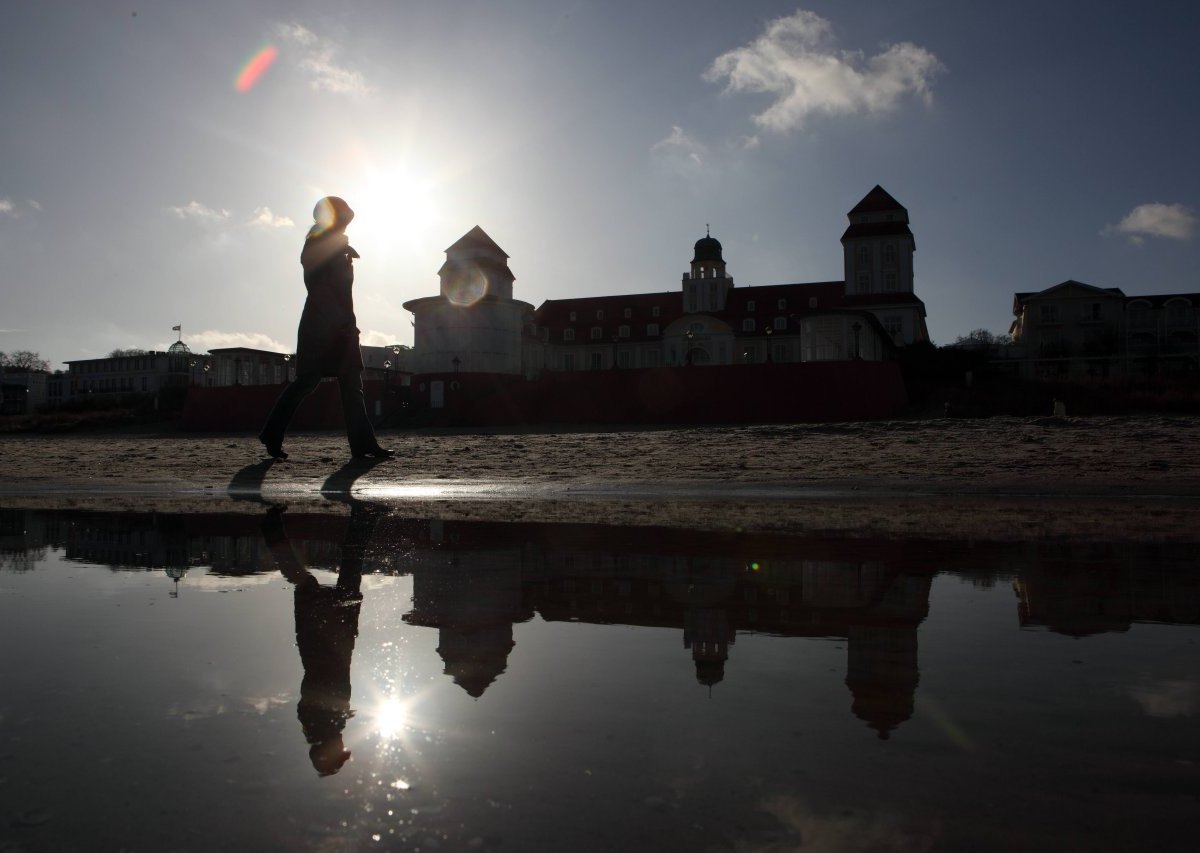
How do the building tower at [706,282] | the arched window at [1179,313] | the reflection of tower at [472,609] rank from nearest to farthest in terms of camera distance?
1. the reflection of tower at [472,609]
2. the arched window at [1179,313]
3. the building tower at [706,282]

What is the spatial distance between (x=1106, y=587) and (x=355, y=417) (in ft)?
60.3

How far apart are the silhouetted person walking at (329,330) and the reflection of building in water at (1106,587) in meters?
17.1

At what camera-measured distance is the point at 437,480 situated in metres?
17.3

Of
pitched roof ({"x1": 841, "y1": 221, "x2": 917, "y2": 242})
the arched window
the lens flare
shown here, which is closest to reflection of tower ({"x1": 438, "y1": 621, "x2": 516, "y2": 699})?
the lens flare

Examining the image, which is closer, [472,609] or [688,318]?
[472,609]

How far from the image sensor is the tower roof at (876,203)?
65125 mm

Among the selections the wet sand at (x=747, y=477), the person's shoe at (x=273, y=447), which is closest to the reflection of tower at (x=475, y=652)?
the wet sand at (x=747, y=477)

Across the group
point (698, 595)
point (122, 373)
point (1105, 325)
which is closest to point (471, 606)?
point (698, 595)

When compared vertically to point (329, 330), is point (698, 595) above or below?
below

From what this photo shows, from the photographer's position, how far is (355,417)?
69.1ft

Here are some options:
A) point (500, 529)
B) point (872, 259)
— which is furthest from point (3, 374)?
point (500, 529)

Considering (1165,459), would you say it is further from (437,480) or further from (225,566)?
(225,566)

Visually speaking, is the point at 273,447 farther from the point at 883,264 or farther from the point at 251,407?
the point at 883,264

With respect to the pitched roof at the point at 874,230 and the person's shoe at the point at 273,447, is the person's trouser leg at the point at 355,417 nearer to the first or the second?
the person's shoe at the point at 273,447
